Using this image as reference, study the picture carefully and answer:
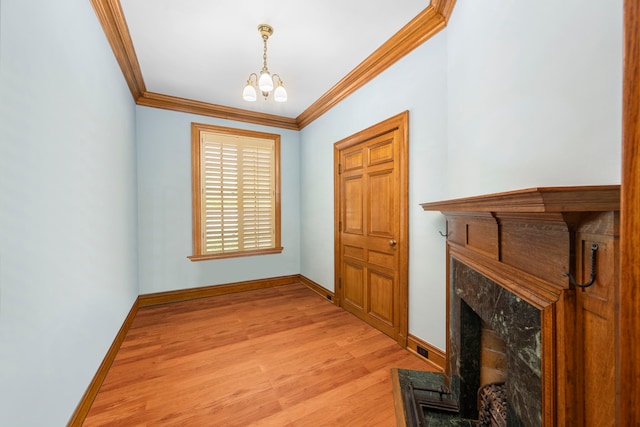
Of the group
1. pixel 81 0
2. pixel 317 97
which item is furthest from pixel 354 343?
pixel 81 0

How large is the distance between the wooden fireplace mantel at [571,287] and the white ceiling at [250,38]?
1.95m

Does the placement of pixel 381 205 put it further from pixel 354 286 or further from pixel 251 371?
pixel 251 371

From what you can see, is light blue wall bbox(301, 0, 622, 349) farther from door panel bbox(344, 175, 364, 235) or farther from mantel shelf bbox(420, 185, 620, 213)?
door panel bbox(344, 175, 364, 235)

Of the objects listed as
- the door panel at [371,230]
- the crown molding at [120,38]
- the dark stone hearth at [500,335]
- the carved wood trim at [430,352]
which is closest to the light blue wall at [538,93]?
the dark stone hearth at [500,335]

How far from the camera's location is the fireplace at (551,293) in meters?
0.63

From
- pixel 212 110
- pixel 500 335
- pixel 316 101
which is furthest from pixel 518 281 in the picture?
pixel 212 110

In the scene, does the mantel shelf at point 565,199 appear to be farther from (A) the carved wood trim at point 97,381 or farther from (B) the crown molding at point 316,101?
(A) the carved wood trim at point 97,381

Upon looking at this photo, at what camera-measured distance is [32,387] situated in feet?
3.54

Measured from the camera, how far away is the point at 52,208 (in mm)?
1260

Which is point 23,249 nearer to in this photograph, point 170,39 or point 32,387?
point 32,387

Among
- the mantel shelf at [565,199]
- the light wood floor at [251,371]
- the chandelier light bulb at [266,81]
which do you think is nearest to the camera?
the mantel shelf at [565,199]

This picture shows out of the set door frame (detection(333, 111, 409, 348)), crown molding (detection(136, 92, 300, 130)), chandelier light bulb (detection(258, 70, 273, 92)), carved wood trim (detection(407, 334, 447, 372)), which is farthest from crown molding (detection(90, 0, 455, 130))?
carved wood trim (detection(407, 334, 447, 372))

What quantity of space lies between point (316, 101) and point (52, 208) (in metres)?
3.06

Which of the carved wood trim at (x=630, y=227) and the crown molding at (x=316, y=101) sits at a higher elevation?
the crown molding at (x=316, y=101)
